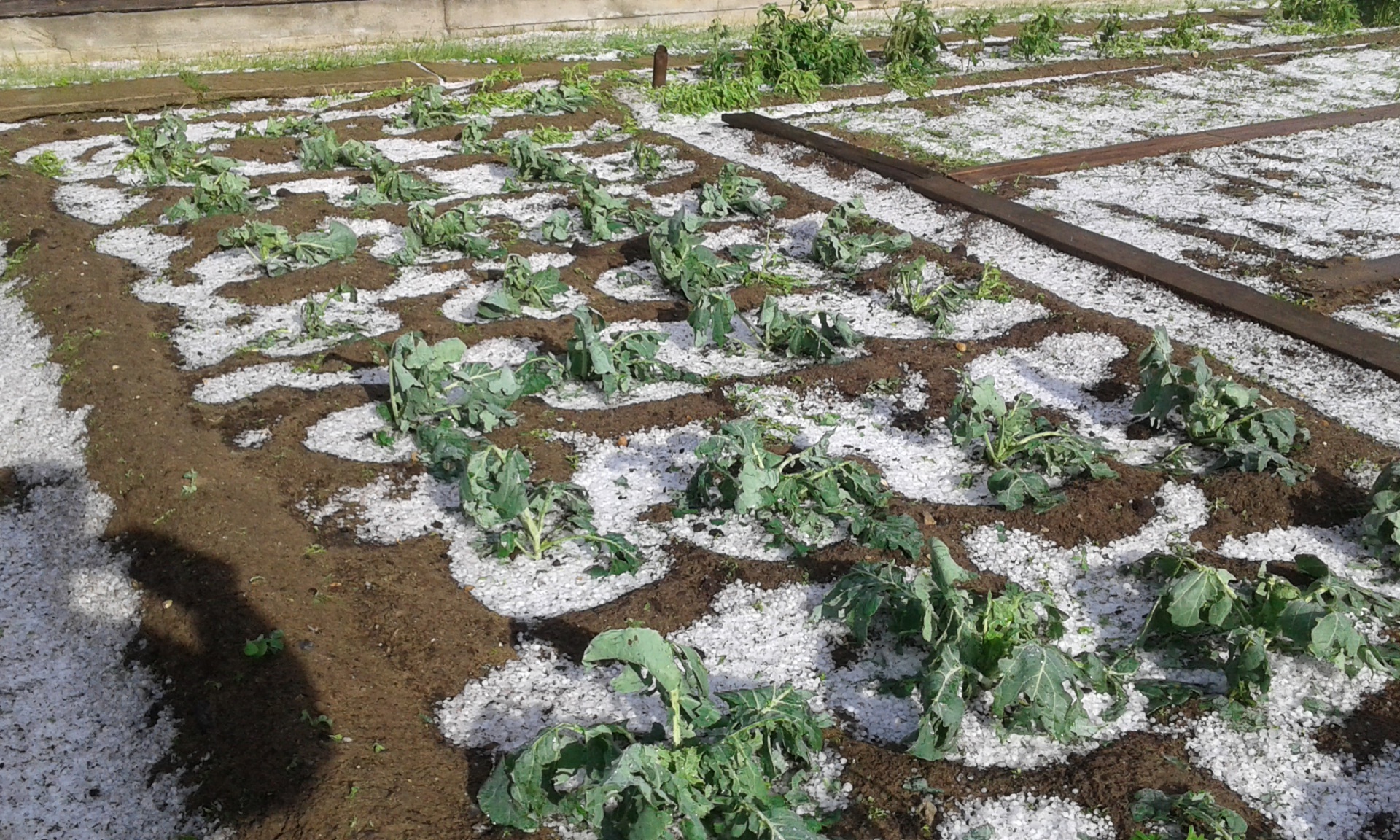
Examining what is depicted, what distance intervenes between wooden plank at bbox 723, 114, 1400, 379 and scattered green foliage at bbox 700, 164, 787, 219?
0.67 meters

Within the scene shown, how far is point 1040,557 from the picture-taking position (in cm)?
245

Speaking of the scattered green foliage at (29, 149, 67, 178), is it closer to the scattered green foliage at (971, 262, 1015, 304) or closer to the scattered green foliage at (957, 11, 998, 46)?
the scattered green foliage at (971, 262, 1015, 304)

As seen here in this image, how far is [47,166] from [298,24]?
2385 mm

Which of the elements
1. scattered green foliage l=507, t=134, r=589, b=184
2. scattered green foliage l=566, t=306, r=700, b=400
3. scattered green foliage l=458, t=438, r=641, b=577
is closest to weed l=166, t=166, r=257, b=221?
scattered green foliage l=507, t=134, r=589, b=184

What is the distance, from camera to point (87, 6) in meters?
6.32

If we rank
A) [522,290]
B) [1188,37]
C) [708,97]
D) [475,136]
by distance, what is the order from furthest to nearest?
[1188,37], [708,97], [475,136], [522,290]

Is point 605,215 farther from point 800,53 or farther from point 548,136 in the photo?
point 800,53

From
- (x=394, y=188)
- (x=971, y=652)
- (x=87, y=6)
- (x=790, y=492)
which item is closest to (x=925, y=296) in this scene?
(x=790, y=492)

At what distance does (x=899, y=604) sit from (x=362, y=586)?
3.58 ft

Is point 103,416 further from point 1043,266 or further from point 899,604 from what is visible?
point 1043,266

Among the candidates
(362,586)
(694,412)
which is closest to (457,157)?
(694,412)

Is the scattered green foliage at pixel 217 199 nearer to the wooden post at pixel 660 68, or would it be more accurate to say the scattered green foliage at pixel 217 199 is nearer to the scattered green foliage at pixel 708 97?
the scattered green foliage at pixel 708 97

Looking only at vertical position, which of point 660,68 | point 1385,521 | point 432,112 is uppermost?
point 660,68

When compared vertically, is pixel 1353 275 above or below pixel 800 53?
below
